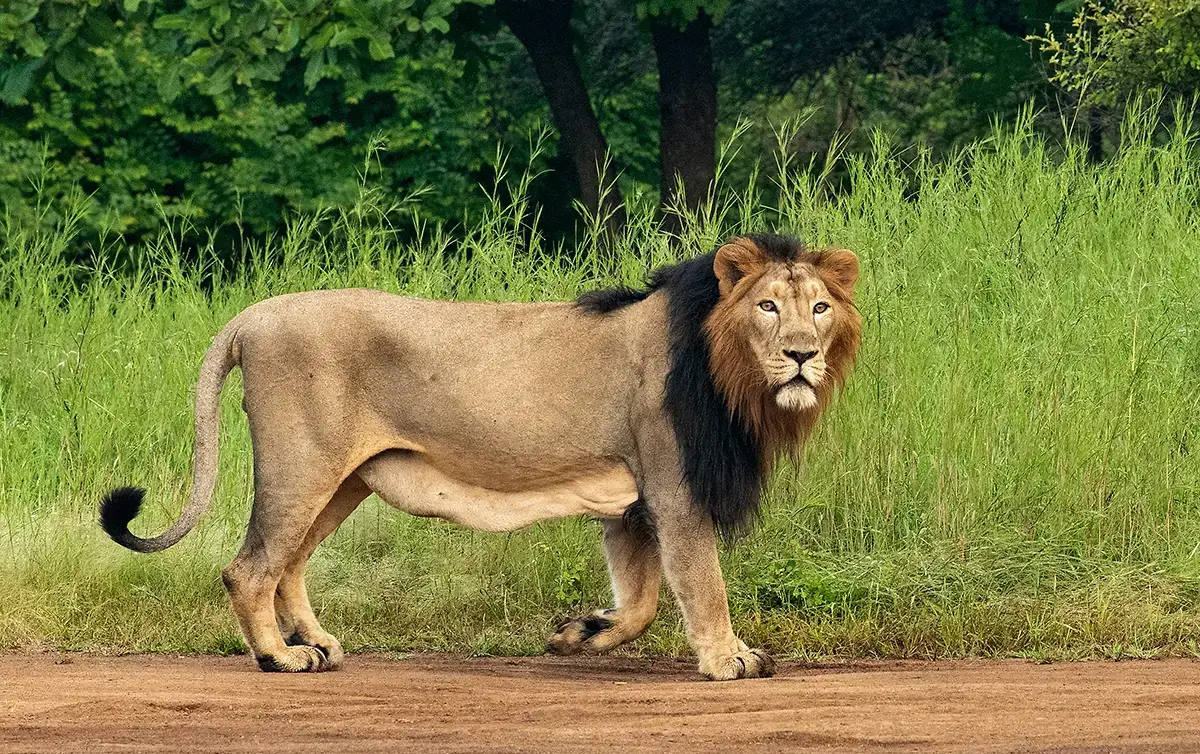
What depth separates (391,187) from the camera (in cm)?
2011

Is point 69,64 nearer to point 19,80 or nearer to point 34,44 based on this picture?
point 19,80

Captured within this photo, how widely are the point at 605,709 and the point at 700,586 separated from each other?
0.86 m

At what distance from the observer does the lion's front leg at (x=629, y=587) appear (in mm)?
6602

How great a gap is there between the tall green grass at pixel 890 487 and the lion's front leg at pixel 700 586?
57 centimetres

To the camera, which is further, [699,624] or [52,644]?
[52,644]

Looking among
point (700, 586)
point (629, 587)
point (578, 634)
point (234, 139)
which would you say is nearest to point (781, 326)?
point (700, 586)

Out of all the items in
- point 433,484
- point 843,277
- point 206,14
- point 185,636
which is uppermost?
point 206,14

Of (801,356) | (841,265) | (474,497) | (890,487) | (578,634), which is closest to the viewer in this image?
(801,356)

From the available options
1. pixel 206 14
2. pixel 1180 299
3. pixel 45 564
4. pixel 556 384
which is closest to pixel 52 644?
pixel 45 564

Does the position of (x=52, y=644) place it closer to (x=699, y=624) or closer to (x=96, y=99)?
(x=699, y=624)

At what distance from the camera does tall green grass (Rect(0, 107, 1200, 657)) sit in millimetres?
7227

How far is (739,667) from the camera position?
20.4 ft

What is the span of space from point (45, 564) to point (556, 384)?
2.69 meters

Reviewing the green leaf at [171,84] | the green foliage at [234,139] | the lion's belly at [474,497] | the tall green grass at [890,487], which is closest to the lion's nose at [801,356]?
the lion's belly at [474,497]
